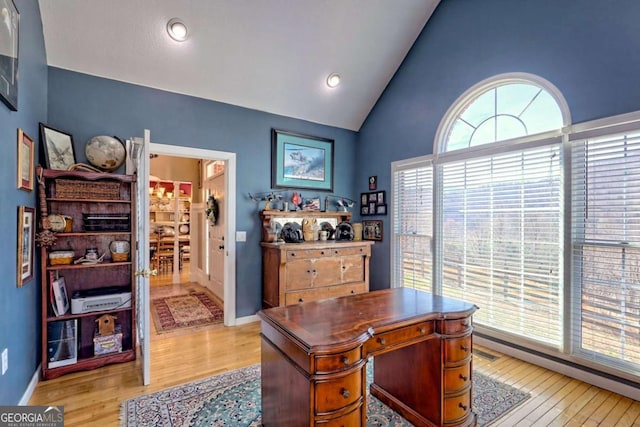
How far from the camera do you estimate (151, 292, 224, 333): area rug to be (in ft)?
12.5

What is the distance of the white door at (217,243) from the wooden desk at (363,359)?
3.13m

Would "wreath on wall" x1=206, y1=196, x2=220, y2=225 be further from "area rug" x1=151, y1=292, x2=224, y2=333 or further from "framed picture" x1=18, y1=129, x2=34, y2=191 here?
"framed picture" x1=18, y1=129, x2=34, y2=191

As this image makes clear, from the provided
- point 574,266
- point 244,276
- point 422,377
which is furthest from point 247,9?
point 574,266

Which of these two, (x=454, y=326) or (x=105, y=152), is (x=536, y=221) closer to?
(x=454, y=326)

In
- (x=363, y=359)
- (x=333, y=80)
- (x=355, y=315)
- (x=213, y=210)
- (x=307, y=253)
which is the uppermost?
(x=333, y=80)

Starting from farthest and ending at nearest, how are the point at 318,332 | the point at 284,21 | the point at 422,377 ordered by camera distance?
the point at 284,21, the point at 422,377, the point at 318,332

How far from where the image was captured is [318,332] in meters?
1.55

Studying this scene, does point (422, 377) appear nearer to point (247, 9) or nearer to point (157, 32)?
point (247, 9)

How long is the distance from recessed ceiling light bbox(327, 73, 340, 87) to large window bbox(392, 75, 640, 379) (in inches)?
60.9

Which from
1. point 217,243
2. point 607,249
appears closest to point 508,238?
point 607,249

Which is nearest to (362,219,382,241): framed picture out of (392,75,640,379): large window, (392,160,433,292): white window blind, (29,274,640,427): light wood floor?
(392,160,433,292): white window blind

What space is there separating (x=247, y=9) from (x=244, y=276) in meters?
3.05

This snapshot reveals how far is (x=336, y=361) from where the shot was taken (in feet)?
4.70

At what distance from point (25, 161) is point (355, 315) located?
257cm
